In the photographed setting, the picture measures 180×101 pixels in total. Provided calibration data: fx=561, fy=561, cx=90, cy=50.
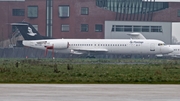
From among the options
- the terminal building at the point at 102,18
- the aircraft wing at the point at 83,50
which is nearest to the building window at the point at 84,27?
the terminal building at the point at 102,18

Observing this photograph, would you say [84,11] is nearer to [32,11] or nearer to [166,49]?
[32,11]

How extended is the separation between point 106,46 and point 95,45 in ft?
5.26

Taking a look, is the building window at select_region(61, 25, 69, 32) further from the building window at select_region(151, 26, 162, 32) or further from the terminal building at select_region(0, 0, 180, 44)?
the building window at select_region(151, 26, 162, 32)

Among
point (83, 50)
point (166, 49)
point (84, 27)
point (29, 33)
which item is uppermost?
point (84, 27)

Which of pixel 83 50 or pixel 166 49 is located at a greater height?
pixel 166 49

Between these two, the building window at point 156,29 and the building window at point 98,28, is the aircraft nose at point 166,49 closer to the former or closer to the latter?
the building window at point 156,29

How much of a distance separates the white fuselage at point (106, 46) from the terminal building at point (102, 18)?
1753 centimetres

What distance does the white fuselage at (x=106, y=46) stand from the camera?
247 ft

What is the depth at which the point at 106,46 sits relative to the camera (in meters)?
76.6

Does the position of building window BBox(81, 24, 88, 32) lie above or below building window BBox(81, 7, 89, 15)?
below

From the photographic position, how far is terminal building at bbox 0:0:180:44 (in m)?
95.0
